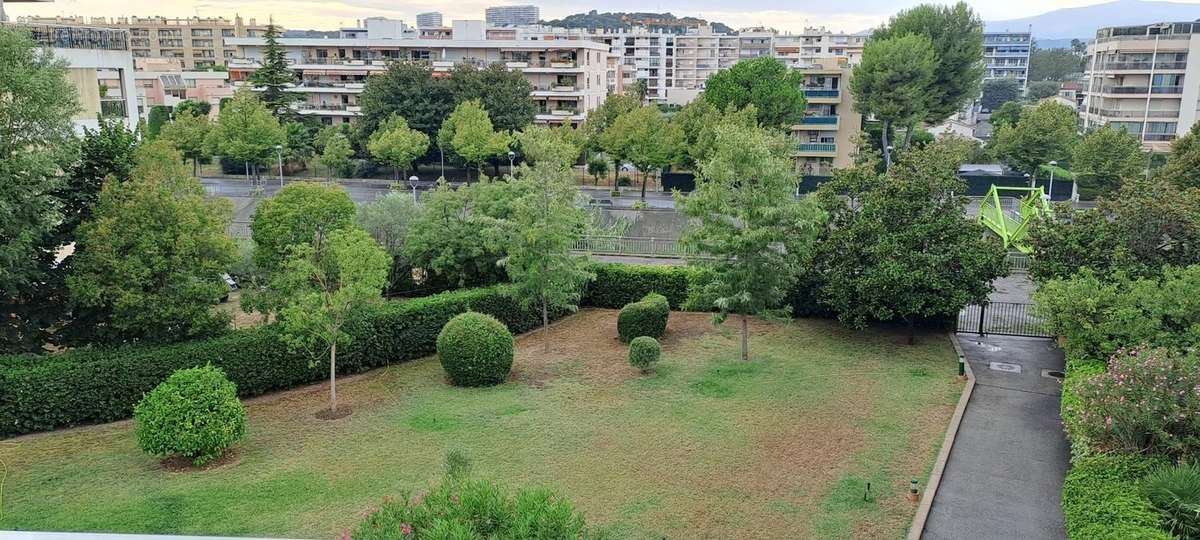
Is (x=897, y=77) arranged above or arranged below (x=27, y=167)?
above

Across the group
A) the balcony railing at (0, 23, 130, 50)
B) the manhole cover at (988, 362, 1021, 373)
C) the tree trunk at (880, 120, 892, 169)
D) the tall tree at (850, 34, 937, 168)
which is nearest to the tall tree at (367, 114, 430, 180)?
the balcony railing at (0, 23, 130, 50)

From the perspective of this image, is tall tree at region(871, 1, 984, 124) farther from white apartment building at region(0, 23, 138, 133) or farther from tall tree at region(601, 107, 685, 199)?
white apartment building at region(0, 23, 138, 133)

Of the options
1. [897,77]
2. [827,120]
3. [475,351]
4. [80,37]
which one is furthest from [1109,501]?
[827,120]

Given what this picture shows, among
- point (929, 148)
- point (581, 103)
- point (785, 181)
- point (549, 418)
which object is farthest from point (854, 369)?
point (581, 103)

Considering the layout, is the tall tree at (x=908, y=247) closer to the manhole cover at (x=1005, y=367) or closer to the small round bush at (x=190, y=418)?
the manhole cover at (x=1005, y=367)

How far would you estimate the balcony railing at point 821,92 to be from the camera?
60406 millimetres

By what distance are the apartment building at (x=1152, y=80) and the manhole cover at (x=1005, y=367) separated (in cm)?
5122

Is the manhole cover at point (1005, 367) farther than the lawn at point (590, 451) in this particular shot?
Yes

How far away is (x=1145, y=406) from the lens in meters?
13.4

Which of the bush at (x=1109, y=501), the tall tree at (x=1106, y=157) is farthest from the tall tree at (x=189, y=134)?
the tall tree at (x=1106, y=157)

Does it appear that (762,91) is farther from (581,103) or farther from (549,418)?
(549,418)

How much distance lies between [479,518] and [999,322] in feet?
69.5

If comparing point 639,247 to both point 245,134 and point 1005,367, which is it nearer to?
point 1005,367

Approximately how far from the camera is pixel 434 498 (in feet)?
28.1
